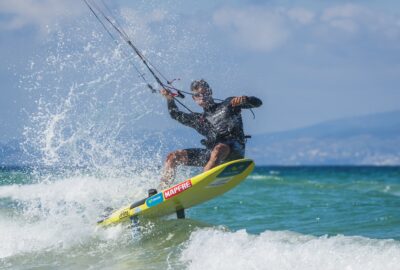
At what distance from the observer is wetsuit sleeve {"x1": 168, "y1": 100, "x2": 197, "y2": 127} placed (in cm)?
1118

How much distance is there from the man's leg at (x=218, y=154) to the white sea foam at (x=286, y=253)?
45.4 inches

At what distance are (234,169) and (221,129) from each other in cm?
65

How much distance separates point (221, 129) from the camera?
417 inches

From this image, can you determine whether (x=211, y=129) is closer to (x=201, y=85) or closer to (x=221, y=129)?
(x=221, y=129)

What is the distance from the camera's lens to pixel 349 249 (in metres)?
8.35

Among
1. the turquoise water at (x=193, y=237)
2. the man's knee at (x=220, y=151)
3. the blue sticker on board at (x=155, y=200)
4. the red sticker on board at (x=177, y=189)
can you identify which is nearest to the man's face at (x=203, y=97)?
the man's knee at (x=220, y=151)

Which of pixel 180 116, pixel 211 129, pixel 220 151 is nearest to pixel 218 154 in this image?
pixel 220 151

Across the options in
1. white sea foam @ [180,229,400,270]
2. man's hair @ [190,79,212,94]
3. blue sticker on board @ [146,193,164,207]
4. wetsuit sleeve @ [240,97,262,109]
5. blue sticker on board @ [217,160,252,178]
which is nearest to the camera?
white sea foam @ [180,229,400,270]

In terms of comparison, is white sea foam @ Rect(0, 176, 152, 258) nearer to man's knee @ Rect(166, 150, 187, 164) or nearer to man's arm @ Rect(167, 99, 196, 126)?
man's knee @ Rect(166, 150, 187, 164)

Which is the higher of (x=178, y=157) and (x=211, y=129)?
(x=211, y=129)

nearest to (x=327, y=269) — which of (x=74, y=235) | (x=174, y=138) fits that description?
(x=74, y=235)

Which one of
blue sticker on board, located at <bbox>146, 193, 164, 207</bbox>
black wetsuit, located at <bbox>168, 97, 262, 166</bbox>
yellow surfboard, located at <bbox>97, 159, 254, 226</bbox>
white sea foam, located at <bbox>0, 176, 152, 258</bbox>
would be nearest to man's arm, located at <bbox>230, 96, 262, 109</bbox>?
black wetsuit, located at <bbox>168, 97, 262, 166</bbox>

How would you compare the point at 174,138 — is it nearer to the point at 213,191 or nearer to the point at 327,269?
the point at 213,191

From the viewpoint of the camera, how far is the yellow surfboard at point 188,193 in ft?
34.3
